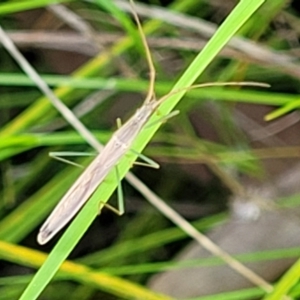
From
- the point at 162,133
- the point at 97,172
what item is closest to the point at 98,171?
the point at 97,172

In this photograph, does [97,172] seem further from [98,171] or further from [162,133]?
[162,133]

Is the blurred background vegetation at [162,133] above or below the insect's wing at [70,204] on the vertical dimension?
above

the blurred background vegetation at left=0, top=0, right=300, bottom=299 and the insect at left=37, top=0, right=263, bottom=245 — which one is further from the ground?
the blurred background vegetation at left=0, top=0, right=300, bottom=299

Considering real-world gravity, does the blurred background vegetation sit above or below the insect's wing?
above

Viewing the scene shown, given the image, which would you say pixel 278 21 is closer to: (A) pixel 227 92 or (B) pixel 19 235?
(A) pixel 227 92

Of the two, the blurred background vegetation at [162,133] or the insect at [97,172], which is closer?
the insect at [97,172]

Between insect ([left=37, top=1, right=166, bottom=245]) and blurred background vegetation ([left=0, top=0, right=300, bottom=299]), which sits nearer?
insect ([left=37, top=1, right=166, bottom=245])
